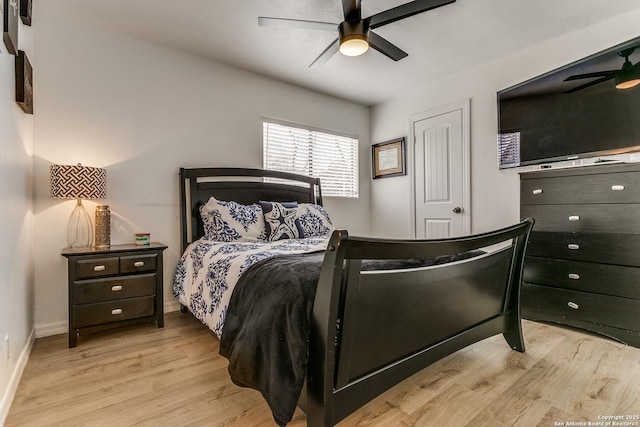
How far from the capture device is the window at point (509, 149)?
10.2 ft

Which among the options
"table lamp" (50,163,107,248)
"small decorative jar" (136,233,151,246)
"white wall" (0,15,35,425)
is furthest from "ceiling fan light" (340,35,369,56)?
"small decorative jar" (136,233,151,246)

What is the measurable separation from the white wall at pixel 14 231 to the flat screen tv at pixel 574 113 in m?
Result: 3.84

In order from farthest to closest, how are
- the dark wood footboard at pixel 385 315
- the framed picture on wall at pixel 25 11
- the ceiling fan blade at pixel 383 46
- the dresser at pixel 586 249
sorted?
the ceiling fan blade at pixel 383 46 → the dresser at pixel 586 249 → the framed picture on wall at pixel 25 11 → the dark wood footboard at pixel 385 315

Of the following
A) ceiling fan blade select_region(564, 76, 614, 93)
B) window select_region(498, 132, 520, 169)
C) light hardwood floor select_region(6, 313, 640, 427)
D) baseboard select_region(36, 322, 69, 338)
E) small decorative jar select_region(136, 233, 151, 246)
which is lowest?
light hardwood floor select_region(6, 313, 640, 427)

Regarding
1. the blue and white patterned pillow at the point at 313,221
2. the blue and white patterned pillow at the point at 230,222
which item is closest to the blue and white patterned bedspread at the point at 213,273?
the blue and white patterned pillow at the point at 230,222

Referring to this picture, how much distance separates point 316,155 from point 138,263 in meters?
2.49

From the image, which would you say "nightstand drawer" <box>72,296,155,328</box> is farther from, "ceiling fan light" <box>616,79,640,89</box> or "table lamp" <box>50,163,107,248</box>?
"ceiling fan light" <box>616,79,640,89</box>

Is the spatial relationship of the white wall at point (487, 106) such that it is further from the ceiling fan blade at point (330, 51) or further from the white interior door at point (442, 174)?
the ceiling fan blade at point (330, 51)

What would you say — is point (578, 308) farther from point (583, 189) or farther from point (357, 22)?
point (357, 22)

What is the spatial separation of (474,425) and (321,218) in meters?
2.28

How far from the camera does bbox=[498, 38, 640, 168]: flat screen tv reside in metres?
2.40

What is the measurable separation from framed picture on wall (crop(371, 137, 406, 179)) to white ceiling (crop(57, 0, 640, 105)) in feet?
3.30

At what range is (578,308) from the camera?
7.76 ft

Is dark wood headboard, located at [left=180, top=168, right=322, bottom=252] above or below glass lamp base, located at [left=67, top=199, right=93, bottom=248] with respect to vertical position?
above
